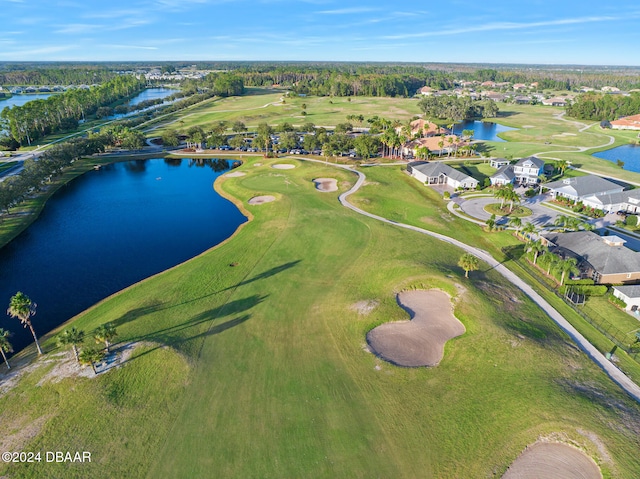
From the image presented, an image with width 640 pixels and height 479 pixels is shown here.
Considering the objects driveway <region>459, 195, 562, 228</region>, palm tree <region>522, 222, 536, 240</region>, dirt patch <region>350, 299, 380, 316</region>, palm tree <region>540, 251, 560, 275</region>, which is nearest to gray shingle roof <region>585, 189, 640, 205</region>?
driveway <region>459, 195, 562, 228</region>

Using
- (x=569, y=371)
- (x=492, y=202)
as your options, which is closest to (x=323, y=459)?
(x=569, y=371)

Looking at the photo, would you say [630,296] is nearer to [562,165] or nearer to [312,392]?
[312,392]

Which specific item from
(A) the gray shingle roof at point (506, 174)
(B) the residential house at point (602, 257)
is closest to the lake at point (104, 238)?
(B) the residential house at point (602, 257)

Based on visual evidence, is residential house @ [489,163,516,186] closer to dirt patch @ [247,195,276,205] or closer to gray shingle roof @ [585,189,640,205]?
gray shingle roof @ [585,189,640,205]

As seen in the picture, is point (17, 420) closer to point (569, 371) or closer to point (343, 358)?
point (343, 358)

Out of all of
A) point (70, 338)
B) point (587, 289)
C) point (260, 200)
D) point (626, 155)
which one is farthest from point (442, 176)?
point (70, 338)

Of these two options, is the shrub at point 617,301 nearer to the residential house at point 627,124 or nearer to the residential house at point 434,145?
the residential house at point 434,145
